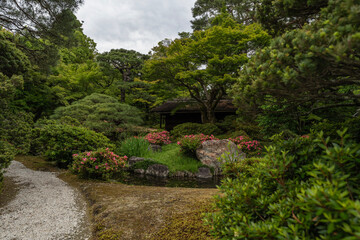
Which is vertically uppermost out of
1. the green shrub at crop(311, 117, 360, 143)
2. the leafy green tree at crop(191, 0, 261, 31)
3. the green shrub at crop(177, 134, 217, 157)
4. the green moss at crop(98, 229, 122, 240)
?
the leafy green tree at crop(191, 0, 261, 31)

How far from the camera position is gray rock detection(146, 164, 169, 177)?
761cm

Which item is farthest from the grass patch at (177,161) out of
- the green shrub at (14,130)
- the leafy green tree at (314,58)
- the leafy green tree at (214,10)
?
the leafy green tree at (214,10)

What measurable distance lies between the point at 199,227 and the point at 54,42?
20.8ft

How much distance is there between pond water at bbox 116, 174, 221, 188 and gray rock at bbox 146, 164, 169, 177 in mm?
332

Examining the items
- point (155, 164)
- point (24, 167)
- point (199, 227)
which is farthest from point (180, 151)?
point (199, 227)

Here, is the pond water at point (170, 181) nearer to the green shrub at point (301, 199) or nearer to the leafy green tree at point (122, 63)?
the green shrub at point (301, 199)

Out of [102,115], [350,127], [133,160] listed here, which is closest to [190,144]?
[133,160]

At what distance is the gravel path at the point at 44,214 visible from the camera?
8.63ft

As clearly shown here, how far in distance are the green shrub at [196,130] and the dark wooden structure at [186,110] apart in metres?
2.18

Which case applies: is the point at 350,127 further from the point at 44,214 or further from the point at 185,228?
the point at 44,214

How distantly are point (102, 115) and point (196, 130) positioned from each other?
5.41m

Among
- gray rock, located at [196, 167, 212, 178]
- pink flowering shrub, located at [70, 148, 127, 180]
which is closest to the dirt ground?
pink flowering shrub, located at [70, 148, 127, 180]

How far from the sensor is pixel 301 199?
1.01 m

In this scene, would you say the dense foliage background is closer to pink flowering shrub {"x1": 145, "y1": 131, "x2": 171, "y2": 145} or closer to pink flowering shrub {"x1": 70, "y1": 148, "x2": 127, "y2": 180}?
pink flowering shrub {"x1": 145, "y1": 131, "x2": 171, "y2": 145}
